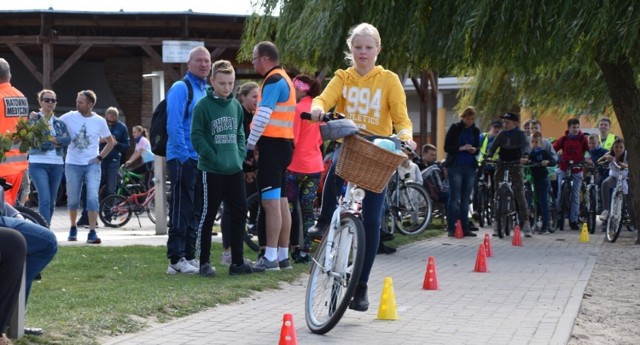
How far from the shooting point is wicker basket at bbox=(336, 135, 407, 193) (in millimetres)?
7121

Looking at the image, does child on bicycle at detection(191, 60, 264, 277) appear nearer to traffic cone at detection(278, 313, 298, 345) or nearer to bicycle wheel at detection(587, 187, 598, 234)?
A: traffic cone at detection(278, 313, 298, 345)

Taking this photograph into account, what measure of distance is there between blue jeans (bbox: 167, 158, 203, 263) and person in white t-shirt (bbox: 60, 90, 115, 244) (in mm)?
3959

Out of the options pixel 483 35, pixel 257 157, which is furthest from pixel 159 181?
pixel 257 157

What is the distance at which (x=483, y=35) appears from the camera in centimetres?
1505

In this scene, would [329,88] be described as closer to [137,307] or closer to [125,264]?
[137,307]

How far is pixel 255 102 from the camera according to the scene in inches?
479

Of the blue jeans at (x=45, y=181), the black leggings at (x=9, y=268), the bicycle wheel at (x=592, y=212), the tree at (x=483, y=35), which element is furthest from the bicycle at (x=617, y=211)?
the black leggings at (x=9, y=268)

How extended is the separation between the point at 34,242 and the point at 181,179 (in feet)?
13.4

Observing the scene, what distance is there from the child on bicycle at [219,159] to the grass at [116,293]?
39 centimetres

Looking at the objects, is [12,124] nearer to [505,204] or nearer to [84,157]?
A: [84,157]

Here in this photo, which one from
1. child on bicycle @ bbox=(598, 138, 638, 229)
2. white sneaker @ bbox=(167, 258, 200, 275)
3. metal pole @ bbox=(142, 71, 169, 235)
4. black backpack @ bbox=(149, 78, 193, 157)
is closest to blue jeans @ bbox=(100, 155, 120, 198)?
metal pole @ bbox=(142, 71, 169, 235)

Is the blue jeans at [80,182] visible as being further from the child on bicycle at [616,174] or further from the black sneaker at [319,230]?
the child on bicycle at [616,174]

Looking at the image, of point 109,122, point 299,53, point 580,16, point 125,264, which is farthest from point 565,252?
point 109,122

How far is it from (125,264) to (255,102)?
2204 mm
